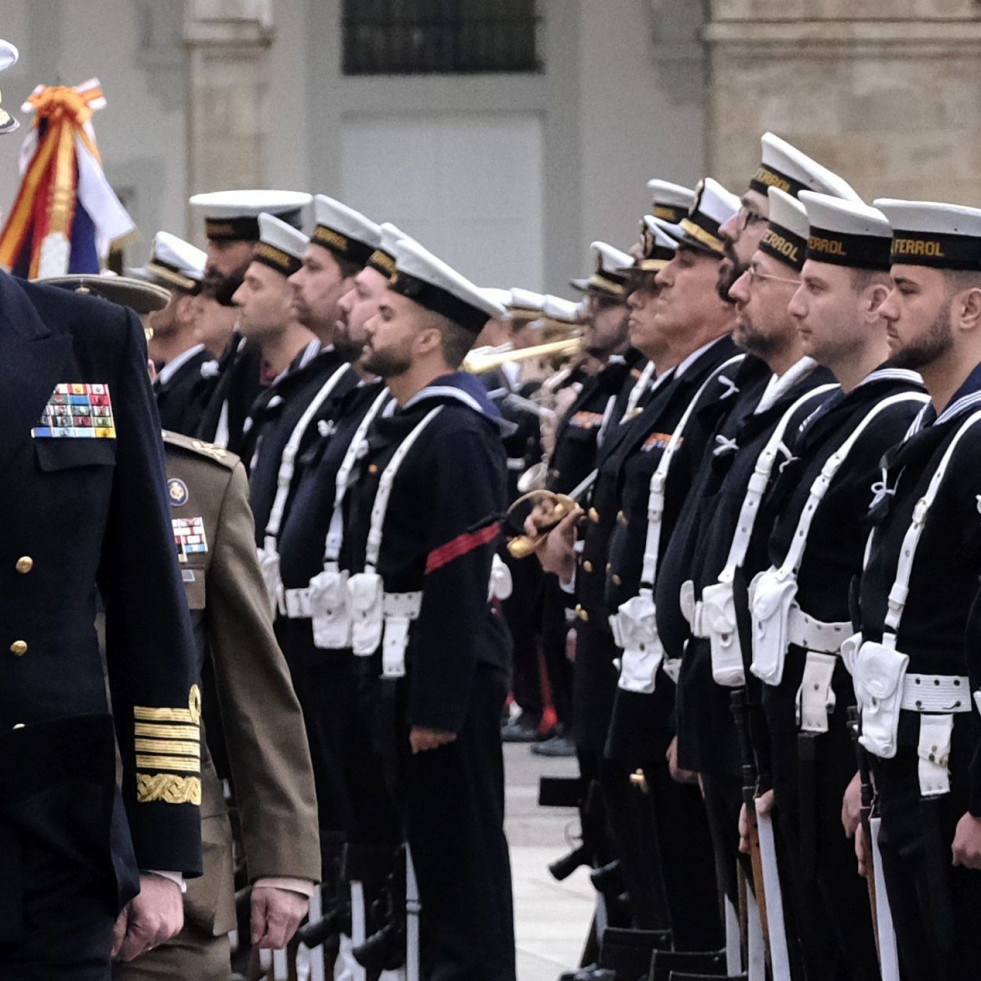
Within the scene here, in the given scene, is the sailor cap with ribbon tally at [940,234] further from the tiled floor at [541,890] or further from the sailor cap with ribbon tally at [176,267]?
the sailor cap with ribbon tally at [176,267]

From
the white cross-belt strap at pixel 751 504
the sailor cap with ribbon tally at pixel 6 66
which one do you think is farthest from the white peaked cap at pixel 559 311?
the sailor cap with ribbon tally at pixel 6 66

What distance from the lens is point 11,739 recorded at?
11.0 ft

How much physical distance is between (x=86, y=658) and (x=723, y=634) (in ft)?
8.97

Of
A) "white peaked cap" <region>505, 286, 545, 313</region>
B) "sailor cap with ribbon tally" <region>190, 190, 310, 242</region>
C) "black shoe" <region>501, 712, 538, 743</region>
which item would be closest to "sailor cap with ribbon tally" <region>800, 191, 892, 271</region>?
"sailor cap with ribbon tally" <region>190, 190, 310, 242</region>

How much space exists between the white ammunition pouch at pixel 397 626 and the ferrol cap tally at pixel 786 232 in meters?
1.44

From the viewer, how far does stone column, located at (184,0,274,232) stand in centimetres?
1852

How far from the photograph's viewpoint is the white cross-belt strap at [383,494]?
728cm

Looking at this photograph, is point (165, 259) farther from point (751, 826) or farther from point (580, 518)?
point (751, 826)

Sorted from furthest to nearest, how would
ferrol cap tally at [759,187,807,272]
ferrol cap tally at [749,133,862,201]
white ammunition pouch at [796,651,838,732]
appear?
ferrol cap tally at [749,133,862,201], ferrol cap tally at [759,187,807,272], white ammunition pouch at [796,651,838,732]

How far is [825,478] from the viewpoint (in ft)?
18.6

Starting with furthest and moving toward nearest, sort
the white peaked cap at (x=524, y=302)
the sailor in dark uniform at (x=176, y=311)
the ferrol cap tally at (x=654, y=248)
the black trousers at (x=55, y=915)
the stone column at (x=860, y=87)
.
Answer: the stone column at (x=860, y=87), the white peaked cap at (x=524, y=302), the sailor in dark uniform at (x=176, y=311), the ferrol cap tally at (x=654, y=248), the black trousers at (x=55, y=915)

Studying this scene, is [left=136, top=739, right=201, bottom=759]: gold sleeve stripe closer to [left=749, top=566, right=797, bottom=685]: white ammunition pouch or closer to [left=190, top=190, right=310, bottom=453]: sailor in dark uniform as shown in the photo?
[left=749, top=566, right=797, bottom=685]: white ammunition pouch

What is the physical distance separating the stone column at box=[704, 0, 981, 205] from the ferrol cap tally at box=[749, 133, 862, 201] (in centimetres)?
999

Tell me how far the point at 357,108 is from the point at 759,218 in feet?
43.2
